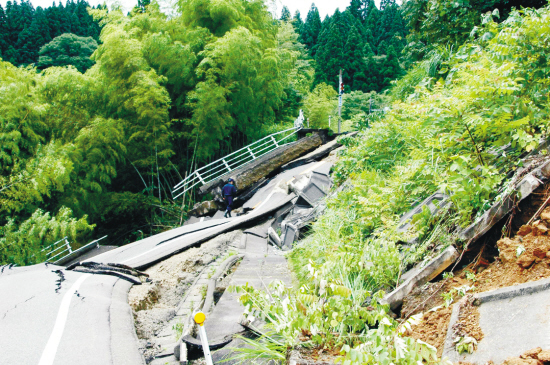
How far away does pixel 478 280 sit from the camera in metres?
2.19

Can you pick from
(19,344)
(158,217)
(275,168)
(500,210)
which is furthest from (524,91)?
(158,217)

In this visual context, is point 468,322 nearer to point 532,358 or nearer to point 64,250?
point 532,358

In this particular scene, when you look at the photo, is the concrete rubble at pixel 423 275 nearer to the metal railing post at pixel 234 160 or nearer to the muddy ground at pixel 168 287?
the muddy ground at pixel 168 287

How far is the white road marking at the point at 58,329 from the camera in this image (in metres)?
2.69

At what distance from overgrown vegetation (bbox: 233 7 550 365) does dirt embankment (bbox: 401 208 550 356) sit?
225 millimetres

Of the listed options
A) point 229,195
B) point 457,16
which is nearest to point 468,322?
point 457,16

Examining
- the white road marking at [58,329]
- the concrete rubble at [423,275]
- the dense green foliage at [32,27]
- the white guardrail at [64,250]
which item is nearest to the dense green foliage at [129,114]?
the white guardrail at [64,250]

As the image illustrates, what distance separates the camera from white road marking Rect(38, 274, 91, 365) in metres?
2.69

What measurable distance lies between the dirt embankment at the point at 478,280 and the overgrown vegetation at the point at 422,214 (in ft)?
0.74

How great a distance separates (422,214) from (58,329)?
10.9ft

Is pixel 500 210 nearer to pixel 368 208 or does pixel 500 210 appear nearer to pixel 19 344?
pixel 368 208

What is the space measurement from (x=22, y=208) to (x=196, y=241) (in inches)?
217

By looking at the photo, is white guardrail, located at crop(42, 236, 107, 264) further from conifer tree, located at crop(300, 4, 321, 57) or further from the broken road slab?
conifer tree, located at crop(300, 4, 321, 57)

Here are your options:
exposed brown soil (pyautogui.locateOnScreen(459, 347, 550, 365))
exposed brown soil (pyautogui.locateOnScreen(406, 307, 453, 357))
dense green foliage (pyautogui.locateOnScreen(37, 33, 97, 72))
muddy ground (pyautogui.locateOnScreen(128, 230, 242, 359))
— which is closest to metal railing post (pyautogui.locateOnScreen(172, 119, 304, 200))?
muddy ground (pyautogui.locateOnScreen(128, 230, 242, 359))
